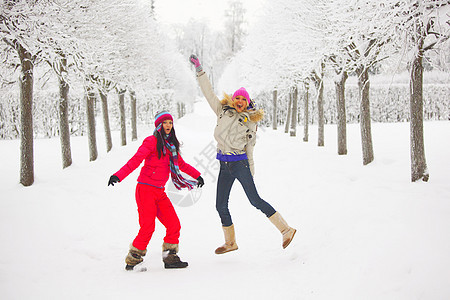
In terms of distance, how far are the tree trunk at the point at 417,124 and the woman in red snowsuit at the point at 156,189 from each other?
3881 mm

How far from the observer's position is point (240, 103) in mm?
3609

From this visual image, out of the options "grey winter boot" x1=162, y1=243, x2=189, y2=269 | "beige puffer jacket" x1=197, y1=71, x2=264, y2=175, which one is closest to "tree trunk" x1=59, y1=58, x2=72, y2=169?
"beige puffer jacket" x1=197, y1=71, x2=264, y2=175

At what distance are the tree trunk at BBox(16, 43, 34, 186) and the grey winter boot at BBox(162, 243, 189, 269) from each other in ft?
13.2

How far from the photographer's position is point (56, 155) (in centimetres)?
1205

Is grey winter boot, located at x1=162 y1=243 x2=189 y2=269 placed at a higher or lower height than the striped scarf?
lower

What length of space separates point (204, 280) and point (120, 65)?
10.1 meters

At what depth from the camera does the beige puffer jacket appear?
3568 millimetres

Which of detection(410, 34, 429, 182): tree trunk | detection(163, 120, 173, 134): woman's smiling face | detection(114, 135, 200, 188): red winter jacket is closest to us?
detection(114, 135, 200, 188): red winter jacket

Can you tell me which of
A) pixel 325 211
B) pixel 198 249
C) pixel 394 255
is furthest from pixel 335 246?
pixel 198 249

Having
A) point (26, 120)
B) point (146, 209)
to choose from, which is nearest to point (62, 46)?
point (26, 120)

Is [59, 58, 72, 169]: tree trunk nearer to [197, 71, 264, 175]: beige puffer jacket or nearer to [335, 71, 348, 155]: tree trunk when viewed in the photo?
[197, 71, 264, 175]: beige puffer jacket

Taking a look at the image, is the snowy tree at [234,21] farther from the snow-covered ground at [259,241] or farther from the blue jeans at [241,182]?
the blue jeans at [241,182]

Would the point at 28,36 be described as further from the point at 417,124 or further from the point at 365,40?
the point at 417,124

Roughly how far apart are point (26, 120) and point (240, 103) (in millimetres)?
4883
